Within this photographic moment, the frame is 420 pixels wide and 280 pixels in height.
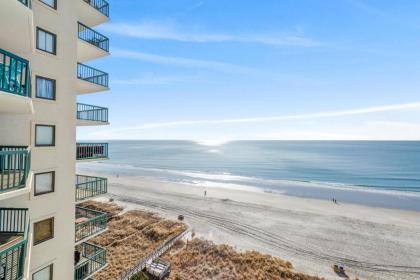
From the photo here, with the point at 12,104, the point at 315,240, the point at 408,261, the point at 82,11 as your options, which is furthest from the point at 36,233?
the point at 408,261

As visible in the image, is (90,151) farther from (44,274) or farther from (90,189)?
(44,274)

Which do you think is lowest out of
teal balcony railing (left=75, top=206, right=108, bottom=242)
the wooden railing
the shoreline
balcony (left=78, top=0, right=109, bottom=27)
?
the shoreline

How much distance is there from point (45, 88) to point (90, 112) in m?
4.07

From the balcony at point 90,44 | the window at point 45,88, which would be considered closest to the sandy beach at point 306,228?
the balcony at point 90,44

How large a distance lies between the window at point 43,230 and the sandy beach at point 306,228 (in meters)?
19.1

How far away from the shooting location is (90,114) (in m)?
15.0

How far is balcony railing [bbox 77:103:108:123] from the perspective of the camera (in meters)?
14.8

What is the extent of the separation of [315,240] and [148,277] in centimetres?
1990

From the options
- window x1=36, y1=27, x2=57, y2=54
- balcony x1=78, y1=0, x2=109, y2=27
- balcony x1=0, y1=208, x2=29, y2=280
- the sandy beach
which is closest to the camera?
balcony x1=0, y1=208, x2=29, y2=280

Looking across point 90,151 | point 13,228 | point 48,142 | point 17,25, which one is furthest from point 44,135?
point 17,25

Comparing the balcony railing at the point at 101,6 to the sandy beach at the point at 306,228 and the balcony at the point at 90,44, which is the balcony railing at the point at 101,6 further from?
the sandy beach at the point at 306,228

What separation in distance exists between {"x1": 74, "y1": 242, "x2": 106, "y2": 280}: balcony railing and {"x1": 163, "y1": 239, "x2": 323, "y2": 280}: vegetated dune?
7.05 metres

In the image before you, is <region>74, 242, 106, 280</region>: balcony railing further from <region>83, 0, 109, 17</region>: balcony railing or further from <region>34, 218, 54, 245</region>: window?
<region>83, 0, 109, 17</region>: balcony railing

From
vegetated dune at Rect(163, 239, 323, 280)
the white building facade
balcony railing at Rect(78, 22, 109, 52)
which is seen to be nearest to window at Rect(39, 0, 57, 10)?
the white building facade
